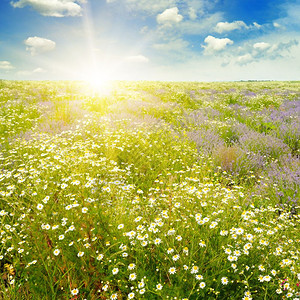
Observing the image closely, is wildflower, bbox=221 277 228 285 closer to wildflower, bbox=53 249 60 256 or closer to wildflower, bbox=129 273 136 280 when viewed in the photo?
wildflower, bbox=129 273 136 280

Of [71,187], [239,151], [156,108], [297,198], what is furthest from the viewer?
[156,108]

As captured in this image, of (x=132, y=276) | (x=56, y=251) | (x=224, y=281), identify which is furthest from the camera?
(x=56, y=251)

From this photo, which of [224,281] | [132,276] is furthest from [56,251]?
[224,281]

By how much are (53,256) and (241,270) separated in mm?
1915

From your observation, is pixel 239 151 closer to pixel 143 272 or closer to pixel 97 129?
pixel 97 129

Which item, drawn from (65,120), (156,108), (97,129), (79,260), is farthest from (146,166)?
(156,108)

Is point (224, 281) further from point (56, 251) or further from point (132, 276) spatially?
point (56, 251)

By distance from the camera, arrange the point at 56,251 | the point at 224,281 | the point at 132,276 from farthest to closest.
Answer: the point at 56,251, the point at 132,276, the point at 224,281

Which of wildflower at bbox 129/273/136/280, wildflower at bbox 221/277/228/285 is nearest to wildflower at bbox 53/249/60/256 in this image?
wildflower at bbox 129/273/136/280

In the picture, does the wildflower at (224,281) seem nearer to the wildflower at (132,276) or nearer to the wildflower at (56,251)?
the wildflower at (132,276)

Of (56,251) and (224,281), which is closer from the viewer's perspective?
(224,281)

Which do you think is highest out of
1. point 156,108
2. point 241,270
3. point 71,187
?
point 156,108

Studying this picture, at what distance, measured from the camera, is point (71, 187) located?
2.96 meters

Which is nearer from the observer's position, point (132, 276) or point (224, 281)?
point (224, 281)
